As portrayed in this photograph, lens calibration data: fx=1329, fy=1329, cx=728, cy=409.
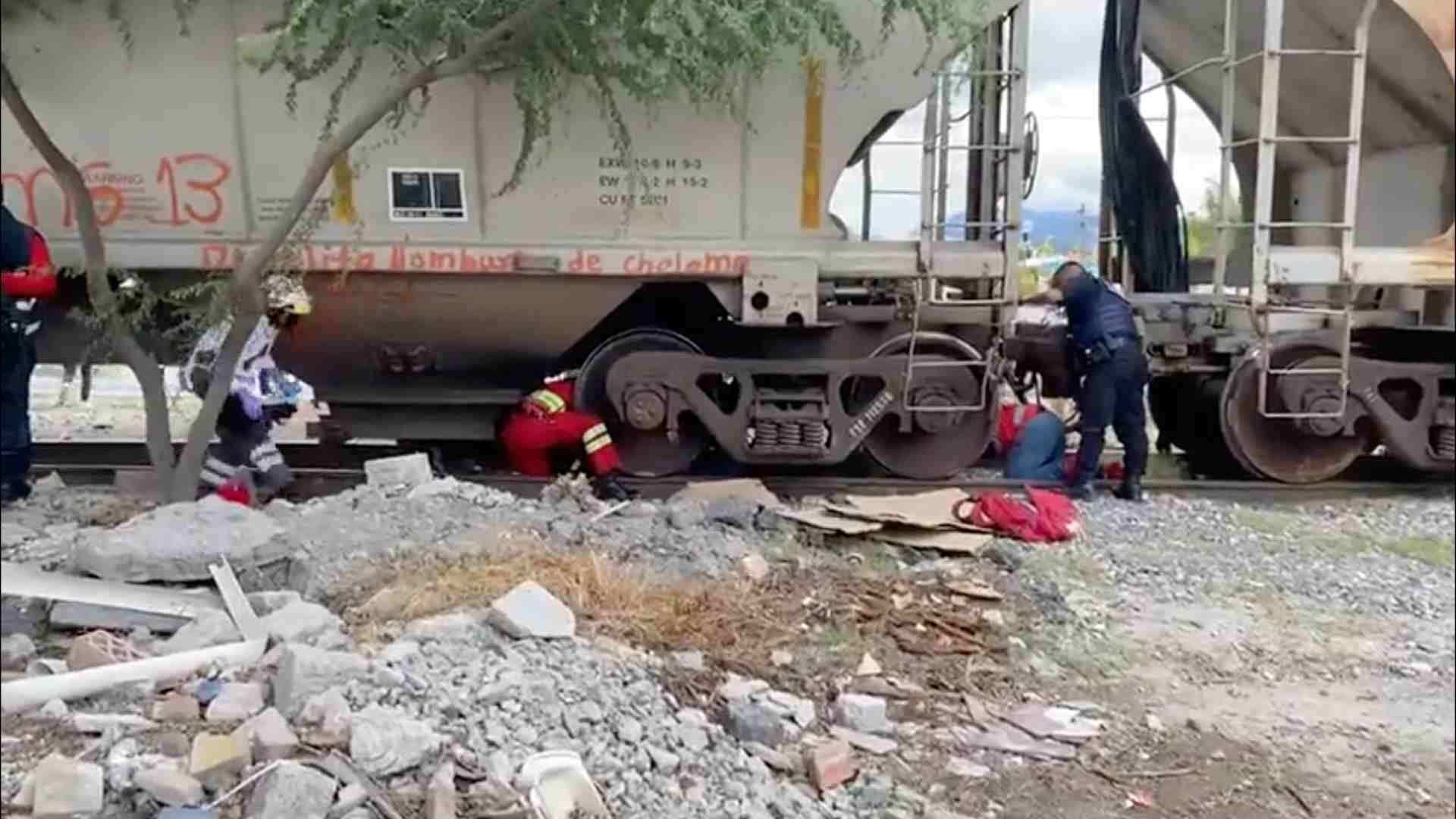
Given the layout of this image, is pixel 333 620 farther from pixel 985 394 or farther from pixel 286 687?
pixel 985 394

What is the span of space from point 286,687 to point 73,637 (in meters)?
0.64

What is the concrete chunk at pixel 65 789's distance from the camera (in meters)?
2.72

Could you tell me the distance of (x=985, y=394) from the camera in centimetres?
741

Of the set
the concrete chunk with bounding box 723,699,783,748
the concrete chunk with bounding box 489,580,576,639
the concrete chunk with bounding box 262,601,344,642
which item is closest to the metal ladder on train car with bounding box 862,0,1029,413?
the concrete chunk with bounding box 489,580,576,639

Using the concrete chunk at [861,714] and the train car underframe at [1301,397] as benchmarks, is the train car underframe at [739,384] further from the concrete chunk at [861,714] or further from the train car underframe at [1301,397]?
the concrete chunk at [861,714]

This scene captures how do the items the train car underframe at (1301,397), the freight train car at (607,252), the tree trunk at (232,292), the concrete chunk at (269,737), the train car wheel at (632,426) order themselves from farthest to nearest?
the train car wheel at (632,426), the freight train car at (607,252), the train car underframe at (1301,397), the tree trunk at (232,292), the concrete chunk at (269,737)

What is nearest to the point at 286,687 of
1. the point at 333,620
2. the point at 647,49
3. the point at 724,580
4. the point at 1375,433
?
the point at 333,620

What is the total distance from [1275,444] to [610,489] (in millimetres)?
3728

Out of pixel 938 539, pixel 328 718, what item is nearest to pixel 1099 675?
pixel 938 539

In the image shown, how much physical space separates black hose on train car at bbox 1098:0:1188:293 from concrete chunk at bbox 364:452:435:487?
3.84 metres

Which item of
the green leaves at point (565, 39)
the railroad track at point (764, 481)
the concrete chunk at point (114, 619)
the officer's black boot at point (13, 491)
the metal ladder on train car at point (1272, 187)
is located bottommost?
the railroad track at point (764, 481)

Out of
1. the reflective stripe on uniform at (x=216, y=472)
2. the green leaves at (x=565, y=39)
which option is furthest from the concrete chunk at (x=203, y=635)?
the green leaves at (x=565, y=39)

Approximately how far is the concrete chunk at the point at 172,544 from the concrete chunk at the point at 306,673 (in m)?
0.63

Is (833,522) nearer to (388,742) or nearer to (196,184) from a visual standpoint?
(388,742)
